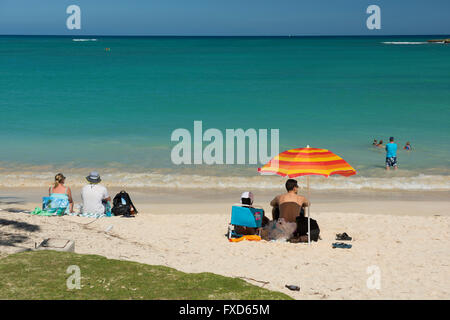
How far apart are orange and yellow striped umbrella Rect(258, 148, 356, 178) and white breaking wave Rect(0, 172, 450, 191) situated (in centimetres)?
803

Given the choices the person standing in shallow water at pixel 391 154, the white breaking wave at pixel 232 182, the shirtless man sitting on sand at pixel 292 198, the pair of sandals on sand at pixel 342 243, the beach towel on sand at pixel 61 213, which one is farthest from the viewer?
the person standing in shallow water at pixel 391 154

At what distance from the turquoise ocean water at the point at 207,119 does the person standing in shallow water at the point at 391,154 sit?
0.52 m

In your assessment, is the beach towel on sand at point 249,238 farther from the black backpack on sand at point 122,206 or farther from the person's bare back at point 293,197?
the black backpack on sand at point 122,206

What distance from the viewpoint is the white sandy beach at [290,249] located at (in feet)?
28.7

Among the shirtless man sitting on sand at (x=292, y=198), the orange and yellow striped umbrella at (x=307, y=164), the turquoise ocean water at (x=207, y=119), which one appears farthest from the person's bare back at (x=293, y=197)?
the turquoise ocean water at (x=207, y=119)

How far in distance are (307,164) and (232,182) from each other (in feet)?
30.0

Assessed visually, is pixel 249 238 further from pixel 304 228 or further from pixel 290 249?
pixel 304 228

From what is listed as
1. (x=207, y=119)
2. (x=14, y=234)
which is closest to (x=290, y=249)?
(x=14, y=234)

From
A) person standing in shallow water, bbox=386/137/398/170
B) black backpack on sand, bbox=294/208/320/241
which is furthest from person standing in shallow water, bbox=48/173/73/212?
person standing in shallow water, bbox=386/137/398/170

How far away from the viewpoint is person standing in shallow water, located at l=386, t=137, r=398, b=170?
2088cm
